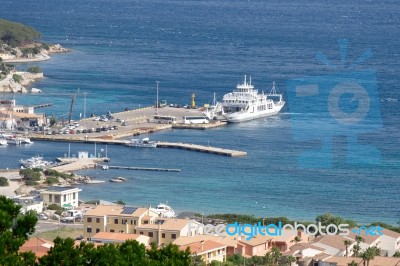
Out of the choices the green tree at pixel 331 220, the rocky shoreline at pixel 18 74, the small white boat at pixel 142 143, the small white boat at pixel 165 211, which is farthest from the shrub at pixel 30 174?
the rocky shoreline at pixel 18 74

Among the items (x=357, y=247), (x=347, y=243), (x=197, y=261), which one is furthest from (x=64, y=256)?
(x=347, y=243)

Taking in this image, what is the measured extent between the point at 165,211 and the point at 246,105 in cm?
1647

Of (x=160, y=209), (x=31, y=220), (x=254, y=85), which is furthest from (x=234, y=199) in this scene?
(x=254, y=85)

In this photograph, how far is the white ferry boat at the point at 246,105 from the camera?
134ft

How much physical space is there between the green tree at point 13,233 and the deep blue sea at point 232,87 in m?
13.1

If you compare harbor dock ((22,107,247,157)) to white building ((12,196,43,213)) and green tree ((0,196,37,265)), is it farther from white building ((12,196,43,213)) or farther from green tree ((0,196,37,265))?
green tree ((0,196,37,265))

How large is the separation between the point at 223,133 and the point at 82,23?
40897 millimetres

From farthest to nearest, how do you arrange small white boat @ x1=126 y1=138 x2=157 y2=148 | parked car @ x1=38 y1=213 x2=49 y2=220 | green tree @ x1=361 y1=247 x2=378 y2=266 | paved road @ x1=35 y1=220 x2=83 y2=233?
1. small white boat @ x1=126 y1=138 x2=157 y2=148
2. parked car @ x1=38 y1=213 x2=49 y2=220
3. paved road @ x1=35 y1=220 x2=83 y2=233
4. green tree @ x1=361 y1=247 x2=378 y2=266

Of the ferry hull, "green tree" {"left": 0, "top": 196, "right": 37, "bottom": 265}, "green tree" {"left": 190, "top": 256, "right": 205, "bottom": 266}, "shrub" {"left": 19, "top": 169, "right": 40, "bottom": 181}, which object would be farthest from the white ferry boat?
"green tree" {"left": 0, "top": 196, "right": 37, "bottom": 265}

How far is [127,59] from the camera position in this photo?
55969 mm

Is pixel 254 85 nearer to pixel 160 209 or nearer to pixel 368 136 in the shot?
pixel 368 136

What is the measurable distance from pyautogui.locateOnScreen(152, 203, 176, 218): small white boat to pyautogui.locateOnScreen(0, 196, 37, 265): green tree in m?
10.2

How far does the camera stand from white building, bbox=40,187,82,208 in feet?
88.3

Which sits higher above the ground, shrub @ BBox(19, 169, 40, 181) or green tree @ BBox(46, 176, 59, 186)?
shrub @ BBox(19, 169, 40, 181)
